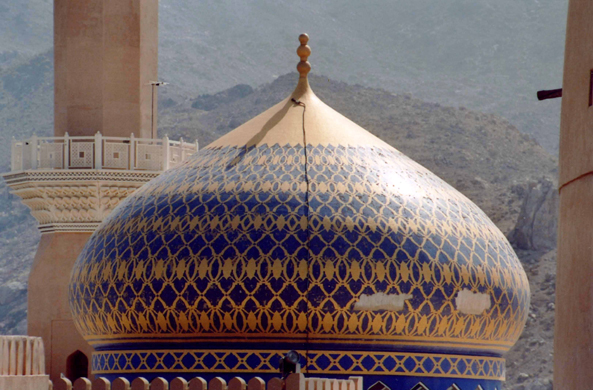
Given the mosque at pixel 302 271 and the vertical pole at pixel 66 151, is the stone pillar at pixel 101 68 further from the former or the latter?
the mosque at pixel 302 271

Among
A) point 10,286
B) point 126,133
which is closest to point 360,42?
point 10,286

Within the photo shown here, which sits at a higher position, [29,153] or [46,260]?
[29,153]

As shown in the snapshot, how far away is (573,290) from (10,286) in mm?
45845

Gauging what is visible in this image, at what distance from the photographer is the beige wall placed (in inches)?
572

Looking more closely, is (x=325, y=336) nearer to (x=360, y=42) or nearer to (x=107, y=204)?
(x=107, y=204)

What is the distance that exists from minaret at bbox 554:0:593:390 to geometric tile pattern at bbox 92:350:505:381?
3439mm

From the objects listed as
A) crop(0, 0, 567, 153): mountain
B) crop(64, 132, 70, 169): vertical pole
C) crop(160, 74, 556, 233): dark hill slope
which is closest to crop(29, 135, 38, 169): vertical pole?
crop(64, 132, 70, 169): vertical pole

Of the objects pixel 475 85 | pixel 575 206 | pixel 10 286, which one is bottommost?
pixel 10 286

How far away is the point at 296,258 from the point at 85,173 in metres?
5.42

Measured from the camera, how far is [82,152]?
568 inches

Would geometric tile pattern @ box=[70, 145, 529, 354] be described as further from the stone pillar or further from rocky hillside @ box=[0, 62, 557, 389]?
rocky hillside @ box=[0, 62, 557, 389]

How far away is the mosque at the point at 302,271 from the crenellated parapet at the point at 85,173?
12.7 feet

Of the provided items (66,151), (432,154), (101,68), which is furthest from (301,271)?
(432,154)

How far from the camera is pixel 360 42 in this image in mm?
85625
